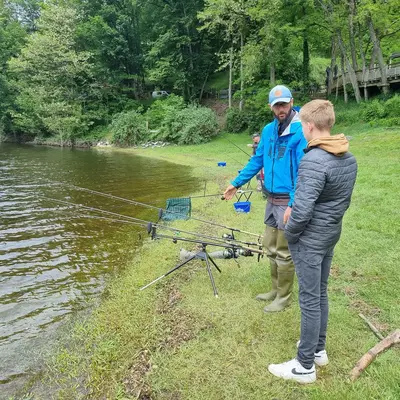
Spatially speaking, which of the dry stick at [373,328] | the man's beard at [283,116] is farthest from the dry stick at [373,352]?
the man's beard at [283,116]

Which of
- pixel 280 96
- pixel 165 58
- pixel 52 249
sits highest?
pixel 165 58

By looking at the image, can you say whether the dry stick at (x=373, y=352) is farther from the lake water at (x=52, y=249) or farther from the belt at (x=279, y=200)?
the lake water at (x=52, y=249)

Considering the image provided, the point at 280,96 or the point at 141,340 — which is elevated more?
the point at 280,96

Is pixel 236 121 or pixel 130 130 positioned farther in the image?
pixel 130 130

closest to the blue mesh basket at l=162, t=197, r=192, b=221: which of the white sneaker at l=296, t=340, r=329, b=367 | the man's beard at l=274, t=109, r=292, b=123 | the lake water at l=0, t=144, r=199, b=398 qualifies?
the lake water at l=0, t=144, r=199, b=398

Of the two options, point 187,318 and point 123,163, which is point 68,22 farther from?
point 187,318

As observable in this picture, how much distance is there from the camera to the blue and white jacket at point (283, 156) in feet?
11.3

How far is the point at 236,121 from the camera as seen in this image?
90.0 feet

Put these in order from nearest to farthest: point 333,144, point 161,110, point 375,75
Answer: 1. point 333,144
2. point 375,75
3. point 161,110

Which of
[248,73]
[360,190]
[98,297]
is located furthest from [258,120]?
[98,297]

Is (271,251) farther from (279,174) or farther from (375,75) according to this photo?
(375,75)

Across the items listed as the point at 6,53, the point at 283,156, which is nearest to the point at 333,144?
the point at 283,156

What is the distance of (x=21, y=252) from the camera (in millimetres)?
6902

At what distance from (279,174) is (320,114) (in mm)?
1200
